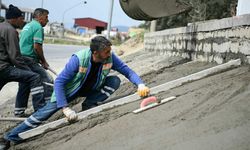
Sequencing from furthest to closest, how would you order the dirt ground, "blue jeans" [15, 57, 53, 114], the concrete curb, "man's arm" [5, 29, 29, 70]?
"blue jeans" [15, 57, 53, 114] → "man's arm" [5, 29, 29, 70] → the concrete curb → the dirt ground

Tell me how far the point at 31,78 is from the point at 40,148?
176 cm

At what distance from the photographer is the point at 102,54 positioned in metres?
5.08

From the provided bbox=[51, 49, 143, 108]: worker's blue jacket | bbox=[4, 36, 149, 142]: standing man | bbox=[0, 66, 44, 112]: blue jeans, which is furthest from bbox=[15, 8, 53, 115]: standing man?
bbox=[51, 49, 143, 108]: worker's blue jacket

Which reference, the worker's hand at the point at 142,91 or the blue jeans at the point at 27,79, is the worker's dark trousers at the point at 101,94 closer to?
the worker's hand at the point at 142,91

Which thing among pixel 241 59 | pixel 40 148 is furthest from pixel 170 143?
pixel 241 59

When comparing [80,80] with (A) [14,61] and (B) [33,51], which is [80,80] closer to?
(A) [14,61]

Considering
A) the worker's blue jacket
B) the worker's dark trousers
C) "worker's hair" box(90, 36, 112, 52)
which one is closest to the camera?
"worker's hair" box(90, 36, 112, 52)

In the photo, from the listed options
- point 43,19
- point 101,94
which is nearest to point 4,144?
point 101,94

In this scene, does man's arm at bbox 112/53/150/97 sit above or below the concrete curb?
above

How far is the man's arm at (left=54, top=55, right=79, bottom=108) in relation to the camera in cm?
509

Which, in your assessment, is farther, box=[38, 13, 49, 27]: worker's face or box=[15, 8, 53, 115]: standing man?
box=[38, 13, 49, 27]: worker's face

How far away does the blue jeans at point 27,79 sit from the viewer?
6.32 metres

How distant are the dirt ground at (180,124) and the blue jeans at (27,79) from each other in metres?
1.36

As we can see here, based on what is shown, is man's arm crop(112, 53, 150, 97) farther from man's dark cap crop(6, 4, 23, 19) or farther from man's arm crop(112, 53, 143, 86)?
man's dark cap crop(6, 4, 23, 19)
